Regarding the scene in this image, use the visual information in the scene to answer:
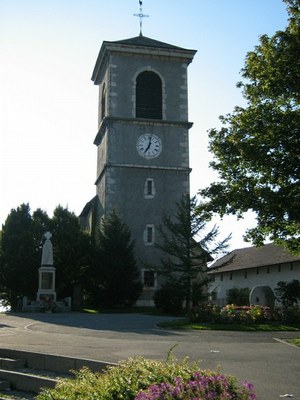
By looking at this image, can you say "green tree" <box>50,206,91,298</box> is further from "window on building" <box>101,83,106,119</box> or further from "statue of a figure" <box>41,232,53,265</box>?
"window on building" <box>101,83,106,119</box>

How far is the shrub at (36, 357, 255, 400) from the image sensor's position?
5.94 metres

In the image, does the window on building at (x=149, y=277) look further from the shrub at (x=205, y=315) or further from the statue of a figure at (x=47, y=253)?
the shrub at (x=205, y=315)

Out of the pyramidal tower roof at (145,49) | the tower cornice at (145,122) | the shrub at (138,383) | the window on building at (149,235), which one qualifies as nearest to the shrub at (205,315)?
the shrub at (138,383)

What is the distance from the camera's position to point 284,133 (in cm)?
1666

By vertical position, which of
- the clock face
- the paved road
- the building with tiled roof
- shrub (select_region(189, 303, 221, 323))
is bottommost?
the paved road

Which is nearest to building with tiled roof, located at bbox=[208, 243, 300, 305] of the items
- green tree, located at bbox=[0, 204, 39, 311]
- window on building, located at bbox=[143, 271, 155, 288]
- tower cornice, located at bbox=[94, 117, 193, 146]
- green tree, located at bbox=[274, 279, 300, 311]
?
window on building, located at bbox=[143, 271, 155, 288]

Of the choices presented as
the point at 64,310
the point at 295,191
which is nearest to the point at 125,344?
the point at 295,191

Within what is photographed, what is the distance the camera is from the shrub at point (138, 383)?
594 cm

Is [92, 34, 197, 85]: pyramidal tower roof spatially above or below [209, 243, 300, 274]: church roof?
above

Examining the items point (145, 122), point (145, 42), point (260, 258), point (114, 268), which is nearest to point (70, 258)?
point (114, 268)

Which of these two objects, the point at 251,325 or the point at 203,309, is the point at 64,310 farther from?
the point at 251,325

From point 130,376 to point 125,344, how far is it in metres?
7.75

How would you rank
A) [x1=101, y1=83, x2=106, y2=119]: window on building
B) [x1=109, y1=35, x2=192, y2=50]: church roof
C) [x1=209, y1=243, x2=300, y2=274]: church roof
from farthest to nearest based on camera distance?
[x1=209, y1=243, x2=300, y2=274]: church roof, [x1=101, y1=83, x2=106, y2=119]: window on building, [x1=109, y1=35, x2=192, y2=50]: church roof

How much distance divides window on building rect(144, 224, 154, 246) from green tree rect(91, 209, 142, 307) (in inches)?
108
